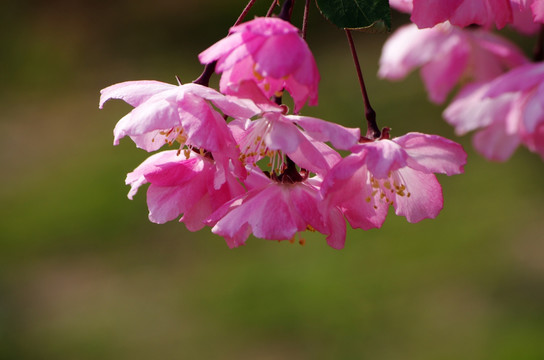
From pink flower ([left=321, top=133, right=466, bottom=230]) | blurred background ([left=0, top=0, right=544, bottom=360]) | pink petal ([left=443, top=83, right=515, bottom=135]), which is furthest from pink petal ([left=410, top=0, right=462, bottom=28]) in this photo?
blurred background ([left=0, top=0, right=544, bottom=360])

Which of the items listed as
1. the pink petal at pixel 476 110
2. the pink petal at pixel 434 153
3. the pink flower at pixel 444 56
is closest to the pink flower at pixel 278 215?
the pink petal at pixel 434 153

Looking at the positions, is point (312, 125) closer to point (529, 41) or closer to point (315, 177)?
point (315, 177)

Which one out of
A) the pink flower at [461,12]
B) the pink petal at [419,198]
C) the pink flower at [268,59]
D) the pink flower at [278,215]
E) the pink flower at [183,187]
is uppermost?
the pink flower at [268,59]

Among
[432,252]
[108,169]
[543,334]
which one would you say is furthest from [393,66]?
[108,169]

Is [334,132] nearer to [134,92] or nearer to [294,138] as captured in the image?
[294,138]

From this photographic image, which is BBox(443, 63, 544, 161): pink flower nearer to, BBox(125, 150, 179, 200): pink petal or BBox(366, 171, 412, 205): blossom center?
BBox(366, 171, 412, 205): blossom center

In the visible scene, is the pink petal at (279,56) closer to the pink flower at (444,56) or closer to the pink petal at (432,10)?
the pink petal at (432,10)
